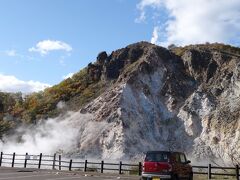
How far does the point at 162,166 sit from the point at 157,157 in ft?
2.14

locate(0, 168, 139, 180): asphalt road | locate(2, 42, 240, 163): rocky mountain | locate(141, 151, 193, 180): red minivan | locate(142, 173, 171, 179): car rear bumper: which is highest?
locate(2, 42, 240, 163): rocky mountain

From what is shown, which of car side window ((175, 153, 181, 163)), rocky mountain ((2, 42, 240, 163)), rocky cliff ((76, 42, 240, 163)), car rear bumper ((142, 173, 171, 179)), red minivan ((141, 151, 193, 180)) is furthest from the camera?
rocky mountain ((2, 42, 240, 163))

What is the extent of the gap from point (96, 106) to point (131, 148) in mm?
13250

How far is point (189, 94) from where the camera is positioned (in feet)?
244

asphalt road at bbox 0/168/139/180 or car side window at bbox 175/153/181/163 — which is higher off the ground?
car side window at bbox 175/153/181/163

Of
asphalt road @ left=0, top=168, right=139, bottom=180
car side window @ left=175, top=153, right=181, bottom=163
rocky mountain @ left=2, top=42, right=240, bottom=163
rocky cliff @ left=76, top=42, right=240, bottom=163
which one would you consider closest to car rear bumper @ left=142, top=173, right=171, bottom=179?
car side window @ left=175, top=153, right=181, bottom=163

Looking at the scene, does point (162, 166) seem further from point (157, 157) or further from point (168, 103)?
point (168, 103)

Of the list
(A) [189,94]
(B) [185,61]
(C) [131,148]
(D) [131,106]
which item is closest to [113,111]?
(D) [131,106]

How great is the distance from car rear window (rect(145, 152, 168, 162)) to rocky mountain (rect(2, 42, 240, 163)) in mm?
38207

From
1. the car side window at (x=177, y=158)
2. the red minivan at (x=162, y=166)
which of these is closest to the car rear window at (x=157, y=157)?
the red minivan at (x=162, y=166)

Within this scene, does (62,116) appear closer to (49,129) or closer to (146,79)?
(49,129)

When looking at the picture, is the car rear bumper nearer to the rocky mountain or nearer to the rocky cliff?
the rocky cliff

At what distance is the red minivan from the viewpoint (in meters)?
22.1

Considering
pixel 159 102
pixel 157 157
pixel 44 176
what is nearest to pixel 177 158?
pixel 157 157
